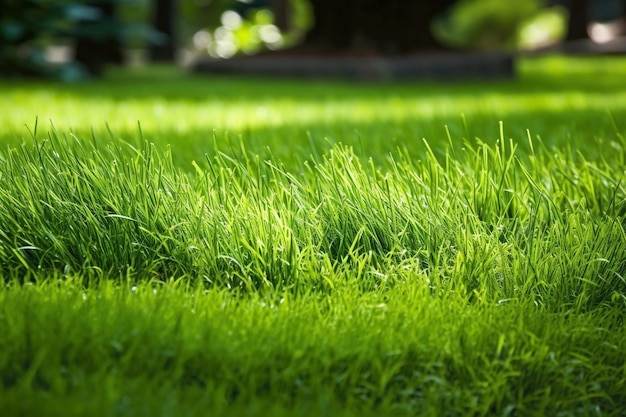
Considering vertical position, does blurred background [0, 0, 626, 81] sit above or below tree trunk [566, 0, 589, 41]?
above

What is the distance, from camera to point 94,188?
86.7 inches

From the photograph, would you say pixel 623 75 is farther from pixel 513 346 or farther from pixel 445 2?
pixel 513 346

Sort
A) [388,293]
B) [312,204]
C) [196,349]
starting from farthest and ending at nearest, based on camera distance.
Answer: [312,204] < [388,293] < [196,349]

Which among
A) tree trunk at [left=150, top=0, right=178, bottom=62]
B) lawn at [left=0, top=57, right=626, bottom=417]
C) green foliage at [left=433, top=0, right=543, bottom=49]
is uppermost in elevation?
lawn at [left=0, top=57, right=626, bottom=417]

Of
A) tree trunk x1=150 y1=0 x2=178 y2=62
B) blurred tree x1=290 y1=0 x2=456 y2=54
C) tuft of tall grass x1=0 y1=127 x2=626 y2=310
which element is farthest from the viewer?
tree trunk x1=150 y1=0 x2=178 y2=62

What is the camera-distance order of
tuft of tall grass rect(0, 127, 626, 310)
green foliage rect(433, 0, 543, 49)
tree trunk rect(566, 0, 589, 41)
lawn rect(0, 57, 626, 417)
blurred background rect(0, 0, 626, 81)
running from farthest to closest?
1. green foliage rect(433, 0, 543, 49)
2. tree trunk rect(566, 0, 589, 41)
3. blurred background rect(0, 0, 626, 81)
4. tuft of tall grass rect(0, 127, 626, 310)
5. lawn rect(0, 57, 626, 417)

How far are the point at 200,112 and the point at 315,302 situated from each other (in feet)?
11.8

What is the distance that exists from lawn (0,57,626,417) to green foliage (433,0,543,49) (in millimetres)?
20200

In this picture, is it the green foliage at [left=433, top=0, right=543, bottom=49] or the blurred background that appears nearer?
the blurred background

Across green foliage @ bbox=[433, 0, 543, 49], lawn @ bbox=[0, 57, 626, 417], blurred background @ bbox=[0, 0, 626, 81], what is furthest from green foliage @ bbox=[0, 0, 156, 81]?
green foliage @ bbox=[433, 0, 543, 49]

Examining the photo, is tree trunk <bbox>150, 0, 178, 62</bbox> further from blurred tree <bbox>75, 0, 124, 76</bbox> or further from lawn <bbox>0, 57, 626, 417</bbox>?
lawn <bbox>0, 57, 626, 417</bbox>

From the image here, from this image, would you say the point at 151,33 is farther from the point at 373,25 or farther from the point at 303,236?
the point at 303,236

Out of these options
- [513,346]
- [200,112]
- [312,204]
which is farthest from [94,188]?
[200,112]

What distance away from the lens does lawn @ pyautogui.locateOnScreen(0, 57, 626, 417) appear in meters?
1.54
